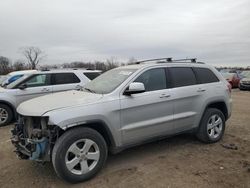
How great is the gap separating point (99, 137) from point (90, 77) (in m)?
5.53

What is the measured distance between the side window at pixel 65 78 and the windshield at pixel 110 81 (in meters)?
3.95

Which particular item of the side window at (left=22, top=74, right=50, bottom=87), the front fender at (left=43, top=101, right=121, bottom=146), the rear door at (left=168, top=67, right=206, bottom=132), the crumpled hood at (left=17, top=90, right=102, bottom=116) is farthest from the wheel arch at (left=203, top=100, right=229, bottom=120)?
the side window at (left=22, top=74, right=50, bottom=87)

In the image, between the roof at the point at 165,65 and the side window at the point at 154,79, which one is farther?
the roof at the point at 165,65

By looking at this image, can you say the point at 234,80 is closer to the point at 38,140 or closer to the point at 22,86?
the point at 22,86

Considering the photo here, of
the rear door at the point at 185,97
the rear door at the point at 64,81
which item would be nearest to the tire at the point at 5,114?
the rear door at the point at 64,81

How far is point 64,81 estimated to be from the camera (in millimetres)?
8875

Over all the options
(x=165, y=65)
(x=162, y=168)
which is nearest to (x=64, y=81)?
(x=165, y=65)

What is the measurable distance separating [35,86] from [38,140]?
512 cm

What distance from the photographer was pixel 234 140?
5723 mm

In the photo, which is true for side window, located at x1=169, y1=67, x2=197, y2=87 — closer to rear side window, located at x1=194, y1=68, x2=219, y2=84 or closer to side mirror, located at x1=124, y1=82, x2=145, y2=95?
rear side window, located at x1=194, y1=68, x2=219, y2=84

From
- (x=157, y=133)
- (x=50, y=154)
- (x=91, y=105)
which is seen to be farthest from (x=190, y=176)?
(x=50, y=154)

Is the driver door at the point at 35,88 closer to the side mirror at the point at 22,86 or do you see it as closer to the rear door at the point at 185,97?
the side mirror at the point at 22,86

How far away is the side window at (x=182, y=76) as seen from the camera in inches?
199

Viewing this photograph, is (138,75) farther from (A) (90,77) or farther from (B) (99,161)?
(A) (90,77)
